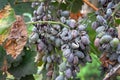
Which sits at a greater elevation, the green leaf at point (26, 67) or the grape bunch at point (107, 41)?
the grape bunch at point (107, 41)

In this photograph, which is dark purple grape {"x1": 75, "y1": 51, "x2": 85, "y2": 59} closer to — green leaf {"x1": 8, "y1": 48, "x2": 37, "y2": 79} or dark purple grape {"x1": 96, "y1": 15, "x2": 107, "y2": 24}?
dark purple grape {"x1": 96, "y1": 15, "x2": 107, "y2": 24}

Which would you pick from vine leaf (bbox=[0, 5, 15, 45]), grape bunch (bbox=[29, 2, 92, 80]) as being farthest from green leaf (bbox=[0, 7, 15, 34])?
grape bunch (bbox=[29, 2, 92, 80])

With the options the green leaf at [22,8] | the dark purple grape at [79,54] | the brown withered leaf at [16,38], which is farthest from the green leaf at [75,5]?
the dark purple grape at [79,54]

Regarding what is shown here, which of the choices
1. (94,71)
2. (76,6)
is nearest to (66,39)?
(76,6)

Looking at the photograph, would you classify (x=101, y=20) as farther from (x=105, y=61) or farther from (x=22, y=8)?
(x=22, y=8)

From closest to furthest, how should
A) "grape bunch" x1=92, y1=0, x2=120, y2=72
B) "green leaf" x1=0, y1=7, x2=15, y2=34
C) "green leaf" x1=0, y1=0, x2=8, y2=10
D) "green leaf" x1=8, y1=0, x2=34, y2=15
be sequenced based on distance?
"grape bunch" x1=92, y1=0, x2=120, y2=72 < "green leaf" x1=0, y1=7, x2=15, y2=34 < "green leaf" x1=0, y1=0, x2=8, y2=10 < "green leaf" x1=8, y1=0, x2=34, y2=15

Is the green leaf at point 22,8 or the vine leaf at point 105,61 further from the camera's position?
the green leaf at point 22,8

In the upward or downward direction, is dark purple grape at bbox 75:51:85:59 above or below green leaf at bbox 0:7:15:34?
below

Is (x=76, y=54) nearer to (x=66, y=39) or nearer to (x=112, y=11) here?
(x=66, y=39)

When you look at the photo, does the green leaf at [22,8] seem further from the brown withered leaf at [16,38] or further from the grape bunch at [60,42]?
the brown withered leaf at [16,38]
